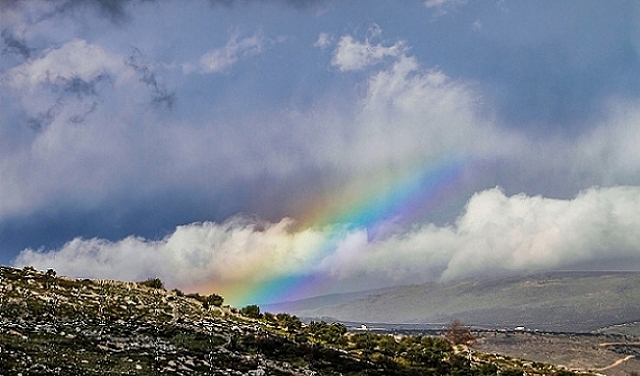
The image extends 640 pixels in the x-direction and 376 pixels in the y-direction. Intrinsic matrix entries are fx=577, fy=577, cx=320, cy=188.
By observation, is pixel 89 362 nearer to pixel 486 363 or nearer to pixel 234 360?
pixel 234 360

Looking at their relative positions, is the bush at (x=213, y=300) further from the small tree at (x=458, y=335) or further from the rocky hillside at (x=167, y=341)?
the small tree at (x=458, y=335)

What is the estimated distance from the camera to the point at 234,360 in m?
50.9

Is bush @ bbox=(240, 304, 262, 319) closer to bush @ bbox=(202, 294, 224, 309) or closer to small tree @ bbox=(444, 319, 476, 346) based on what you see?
bush @ bbox=(202, 294, 224, 309)

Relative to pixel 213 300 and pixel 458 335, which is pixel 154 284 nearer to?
pixel 213 300

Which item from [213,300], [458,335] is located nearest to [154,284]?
[213,300]

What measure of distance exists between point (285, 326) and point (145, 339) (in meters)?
37.9

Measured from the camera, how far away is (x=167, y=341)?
2117 inches

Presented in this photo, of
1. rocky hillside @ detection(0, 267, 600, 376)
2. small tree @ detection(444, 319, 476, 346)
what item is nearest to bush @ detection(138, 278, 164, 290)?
rocky hillside @ detection(0, 267, 600, 376)

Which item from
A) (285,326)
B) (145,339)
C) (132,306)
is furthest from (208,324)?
(285,326)

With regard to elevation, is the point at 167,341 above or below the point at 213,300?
below

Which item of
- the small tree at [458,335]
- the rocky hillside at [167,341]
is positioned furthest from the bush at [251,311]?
the small tree at [458,335]

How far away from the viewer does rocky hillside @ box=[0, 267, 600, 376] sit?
42.6 m

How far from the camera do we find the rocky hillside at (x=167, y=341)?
140 feet

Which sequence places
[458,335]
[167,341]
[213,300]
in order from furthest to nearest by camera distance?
[458,335] < [213,300] < [167,341]
